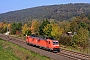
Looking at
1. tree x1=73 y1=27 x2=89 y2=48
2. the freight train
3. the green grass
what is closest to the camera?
the green grass

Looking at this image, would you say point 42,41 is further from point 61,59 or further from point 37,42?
point 61,59

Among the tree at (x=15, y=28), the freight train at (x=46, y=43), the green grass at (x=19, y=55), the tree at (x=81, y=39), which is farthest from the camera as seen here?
the tree at (x=15, y=28)

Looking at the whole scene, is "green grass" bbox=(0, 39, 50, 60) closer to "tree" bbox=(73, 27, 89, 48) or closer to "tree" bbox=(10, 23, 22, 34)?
"tree" bbox=(73, 27, 89, 48)

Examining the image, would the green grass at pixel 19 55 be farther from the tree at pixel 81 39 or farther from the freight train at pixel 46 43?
the tree at pixel 81 39

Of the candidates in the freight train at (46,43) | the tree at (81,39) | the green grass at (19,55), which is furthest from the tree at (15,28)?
the green grass at (19,55)

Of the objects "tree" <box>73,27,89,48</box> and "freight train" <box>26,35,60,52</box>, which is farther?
"tree" <box>73,27,89,48</box>

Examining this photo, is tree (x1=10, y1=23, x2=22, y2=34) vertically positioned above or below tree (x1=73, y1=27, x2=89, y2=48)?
above

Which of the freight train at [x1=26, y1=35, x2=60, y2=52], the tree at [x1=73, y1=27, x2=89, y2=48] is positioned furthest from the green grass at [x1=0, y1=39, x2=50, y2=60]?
the tree at [x1=73, y1=27, x2=89, y2=48]

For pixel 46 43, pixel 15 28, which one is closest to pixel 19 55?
pixel 46 43

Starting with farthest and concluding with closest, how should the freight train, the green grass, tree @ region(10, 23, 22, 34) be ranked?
tree @ region(10, 23, 22, 34), the freight train, the green grass

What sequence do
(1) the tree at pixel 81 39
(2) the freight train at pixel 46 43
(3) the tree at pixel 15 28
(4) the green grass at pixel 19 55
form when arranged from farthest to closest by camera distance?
(3) the tree at pixel 15 28 → (1) the tree at pixel 81 39 → (2) the freight train at pixel 46 43 → (4) the green grass at pixel 19 55

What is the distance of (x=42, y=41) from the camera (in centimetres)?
4528

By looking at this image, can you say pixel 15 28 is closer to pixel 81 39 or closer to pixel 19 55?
pixel 81 39

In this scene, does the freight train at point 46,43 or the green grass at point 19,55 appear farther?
the freight train at point 46,43
